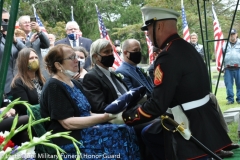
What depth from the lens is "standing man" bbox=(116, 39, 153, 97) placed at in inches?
215

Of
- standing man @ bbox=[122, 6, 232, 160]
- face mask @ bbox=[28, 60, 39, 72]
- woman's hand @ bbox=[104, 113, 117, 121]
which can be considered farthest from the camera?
face mask @ bbox=[28, 60, 39, 72]

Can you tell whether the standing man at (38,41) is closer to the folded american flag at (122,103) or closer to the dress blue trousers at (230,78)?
the folded american flag at (122,103)

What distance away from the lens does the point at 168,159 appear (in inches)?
139

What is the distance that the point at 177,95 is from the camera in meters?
3.37

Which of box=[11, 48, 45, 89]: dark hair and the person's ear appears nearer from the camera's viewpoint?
the person's ear

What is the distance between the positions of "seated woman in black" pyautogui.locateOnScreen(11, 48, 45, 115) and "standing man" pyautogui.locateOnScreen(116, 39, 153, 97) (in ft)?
3.21

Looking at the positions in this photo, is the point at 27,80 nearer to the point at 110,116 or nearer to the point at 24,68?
the point at 24,68

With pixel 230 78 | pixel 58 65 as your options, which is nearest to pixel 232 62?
pixel 230 78

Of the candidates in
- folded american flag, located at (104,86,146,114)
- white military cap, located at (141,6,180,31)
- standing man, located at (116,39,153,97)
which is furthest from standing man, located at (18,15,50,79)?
white military cap, located at (141,6,180,31)

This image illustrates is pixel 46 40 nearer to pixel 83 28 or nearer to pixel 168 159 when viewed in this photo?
pixel 168 159

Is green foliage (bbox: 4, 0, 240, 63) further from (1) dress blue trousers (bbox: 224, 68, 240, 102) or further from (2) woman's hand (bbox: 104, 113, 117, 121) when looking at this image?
(2) woman's hand (bbox: 104, 113, 117, 121)

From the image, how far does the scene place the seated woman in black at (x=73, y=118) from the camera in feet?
12.6

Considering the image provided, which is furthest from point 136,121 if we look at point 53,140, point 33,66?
point 33,66

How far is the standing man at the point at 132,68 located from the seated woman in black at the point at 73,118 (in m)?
1.22
